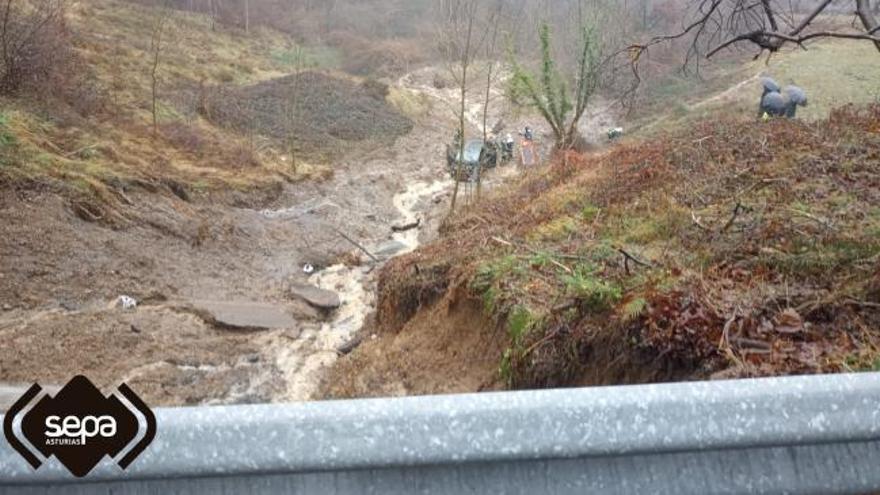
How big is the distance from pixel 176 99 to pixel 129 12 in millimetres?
11320

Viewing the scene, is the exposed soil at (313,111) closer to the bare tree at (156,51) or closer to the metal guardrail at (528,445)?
the bare tree at (156,51)

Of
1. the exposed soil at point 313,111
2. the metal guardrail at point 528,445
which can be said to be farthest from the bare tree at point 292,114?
the metal guardrail at point 528,445

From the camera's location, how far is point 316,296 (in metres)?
12.9

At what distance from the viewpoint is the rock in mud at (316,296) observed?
497 inches

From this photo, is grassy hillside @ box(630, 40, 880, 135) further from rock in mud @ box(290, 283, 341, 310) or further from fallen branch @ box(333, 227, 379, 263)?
rock in mud @ box(290, 283, 341, 310)

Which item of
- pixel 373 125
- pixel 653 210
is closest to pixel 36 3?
pixel 373 125

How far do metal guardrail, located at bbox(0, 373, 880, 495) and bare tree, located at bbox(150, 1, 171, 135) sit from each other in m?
20.1

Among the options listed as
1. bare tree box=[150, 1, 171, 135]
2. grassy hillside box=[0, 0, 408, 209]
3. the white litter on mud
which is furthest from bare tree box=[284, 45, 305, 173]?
bare tree box=[150, 1, 171, 135]

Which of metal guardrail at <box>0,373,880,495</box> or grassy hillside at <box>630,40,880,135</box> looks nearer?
metal guardrail at <box>0,373,880,495</box>

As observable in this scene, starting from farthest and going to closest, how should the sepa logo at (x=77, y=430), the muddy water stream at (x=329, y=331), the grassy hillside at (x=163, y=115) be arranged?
1. the grassy hillside at (x=163, y=115)
2. the muddy water stream at (x=329, y=331)
3. the sepa logo at (x=77, y=430)

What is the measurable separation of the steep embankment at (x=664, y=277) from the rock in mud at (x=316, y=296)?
245cm

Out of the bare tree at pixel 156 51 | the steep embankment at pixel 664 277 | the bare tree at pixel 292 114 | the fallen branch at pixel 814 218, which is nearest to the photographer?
the steep embankment at pixel 664 277

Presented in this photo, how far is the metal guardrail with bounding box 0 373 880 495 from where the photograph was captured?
4.89 ft

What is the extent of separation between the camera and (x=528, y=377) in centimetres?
540
